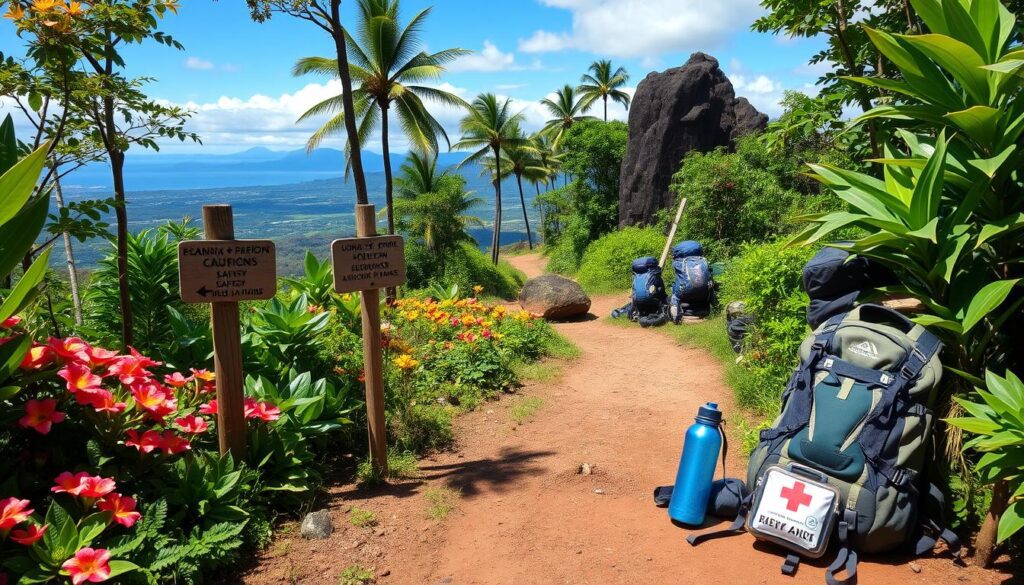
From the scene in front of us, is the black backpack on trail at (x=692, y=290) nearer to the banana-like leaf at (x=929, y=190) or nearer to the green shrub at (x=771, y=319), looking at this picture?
the green shrub at (x=771, y=319)

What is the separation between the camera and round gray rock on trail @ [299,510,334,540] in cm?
350

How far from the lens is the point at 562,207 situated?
30.5m

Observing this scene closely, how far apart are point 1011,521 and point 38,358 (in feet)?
13.9

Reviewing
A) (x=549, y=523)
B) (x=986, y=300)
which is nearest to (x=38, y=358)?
(x=549, y=523)

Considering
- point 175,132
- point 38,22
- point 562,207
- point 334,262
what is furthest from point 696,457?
point 562,207

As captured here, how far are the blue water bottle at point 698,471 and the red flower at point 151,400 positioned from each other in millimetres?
2790

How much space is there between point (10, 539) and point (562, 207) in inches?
1134

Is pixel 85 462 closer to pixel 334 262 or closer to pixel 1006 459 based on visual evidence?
pixel 334 262

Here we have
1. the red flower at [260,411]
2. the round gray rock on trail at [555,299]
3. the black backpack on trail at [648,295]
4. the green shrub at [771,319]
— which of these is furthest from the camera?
the round gray rock on trail at [555,299]

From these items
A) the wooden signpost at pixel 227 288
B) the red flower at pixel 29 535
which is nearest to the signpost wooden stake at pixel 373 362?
the wooden signpost at pixel 227 288

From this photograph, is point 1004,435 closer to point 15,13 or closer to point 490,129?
point 15,13

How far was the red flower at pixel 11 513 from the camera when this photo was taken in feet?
7.63

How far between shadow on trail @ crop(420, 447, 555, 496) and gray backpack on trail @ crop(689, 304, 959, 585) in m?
1.46

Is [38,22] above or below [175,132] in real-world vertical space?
above
